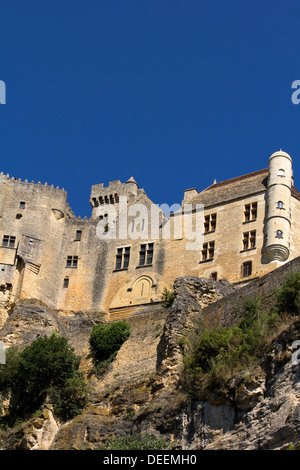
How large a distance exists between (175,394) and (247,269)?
14752 mm

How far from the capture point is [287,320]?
92.6ft

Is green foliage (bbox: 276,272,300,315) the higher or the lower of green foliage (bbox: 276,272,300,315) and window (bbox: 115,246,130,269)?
the lower

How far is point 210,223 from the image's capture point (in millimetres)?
48219

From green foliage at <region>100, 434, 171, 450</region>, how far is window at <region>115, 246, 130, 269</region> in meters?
19.8

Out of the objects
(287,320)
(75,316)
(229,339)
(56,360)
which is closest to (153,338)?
(56,360)

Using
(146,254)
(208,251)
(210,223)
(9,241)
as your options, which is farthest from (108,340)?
(9,241)

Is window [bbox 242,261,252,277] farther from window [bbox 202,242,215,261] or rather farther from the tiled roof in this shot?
the tiled roof

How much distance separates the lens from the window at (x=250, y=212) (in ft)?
155

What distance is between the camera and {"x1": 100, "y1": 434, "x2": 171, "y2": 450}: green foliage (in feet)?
95.0

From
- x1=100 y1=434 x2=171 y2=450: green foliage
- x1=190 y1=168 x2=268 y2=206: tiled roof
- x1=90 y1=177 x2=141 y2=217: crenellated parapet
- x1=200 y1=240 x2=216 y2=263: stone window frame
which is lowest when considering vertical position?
x1=100 y1=434 x2=171 y2=450: green foliage

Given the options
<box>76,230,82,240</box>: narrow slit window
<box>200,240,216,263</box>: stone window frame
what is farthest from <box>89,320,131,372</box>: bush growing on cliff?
<box>76,230,82,240</box>: narrow slit window

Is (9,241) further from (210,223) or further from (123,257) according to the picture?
(210,223)

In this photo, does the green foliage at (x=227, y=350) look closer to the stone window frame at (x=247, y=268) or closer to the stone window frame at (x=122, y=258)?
the stone window frame at (x=247, y=268)

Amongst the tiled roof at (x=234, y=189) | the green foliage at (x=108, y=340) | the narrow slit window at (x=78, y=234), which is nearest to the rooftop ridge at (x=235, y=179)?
the tiled roof at (x=234, y=189)
